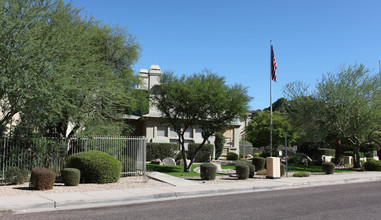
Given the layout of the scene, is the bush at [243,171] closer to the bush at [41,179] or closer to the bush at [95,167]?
the bush at [95,167]

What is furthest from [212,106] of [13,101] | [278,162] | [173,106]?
[13,101]

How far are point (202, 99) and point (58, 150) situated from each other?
8.75 m

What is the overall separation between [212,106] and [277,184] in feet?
21.9

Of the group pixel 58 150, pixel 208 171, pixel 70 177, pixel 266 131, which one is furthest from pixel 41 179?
pixel 266 131

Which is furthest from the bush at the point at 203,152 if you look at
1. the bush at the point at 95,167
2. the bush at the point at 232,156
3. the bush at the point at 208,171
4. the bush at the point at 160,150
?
the bush at the point at 95,167

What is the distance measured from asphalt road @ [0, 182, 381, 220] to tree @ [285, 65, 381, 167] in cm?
1464

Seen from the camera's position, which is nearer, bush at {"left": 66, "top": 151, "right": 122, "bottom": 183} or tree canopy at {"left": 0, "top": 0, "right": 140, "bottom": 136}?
tree canopy at {"left": 0, "top": 0, "right": 140, "bottom": 136}

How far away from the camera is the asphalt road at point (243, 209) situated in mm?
8445

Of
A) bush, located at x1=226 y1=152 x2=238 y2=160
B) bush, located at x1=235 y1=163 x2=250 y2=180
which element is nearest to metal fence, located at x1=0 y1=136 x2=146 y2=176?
bush, located at x1=235 y1=163 x2=250 y2=180

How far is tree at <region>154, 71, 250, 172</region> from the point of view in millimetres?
20500

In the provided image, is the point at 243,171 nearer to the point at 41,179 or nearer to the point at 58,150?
the point at 58,150

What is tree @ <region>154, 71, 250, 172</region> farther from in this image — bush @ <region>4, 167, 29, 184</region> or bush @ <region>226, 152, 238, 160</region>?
bush @ <region>226, 152, 238, 160</region>

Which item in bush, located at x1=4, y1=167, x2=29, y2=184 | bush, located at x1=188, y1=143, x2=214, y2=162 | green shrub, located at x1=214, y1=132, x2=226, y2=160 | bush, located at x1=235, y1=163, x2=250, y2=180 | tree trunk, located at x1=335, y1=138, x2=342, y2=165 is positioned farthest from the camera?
green shrub, located at x1=214, y1=132, x2=226, y2=160

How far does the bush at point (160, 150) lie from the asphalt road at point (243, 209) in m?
19.2
